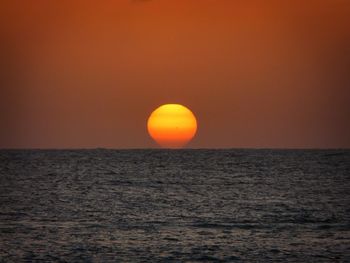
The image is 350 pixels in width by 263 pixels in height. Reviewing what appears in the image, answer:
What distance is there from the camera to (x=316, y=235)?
117 feet

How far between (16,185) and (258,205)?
2912 cm

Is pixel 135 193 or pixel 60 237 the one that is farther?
pixel 135 193

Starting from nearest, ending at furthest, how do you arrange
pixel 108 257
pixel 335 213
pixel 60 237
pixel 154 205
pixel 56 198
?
pixel 108 257 → pixel 60 237 → pixel 335 213 → pixel 154 205 → pixel 56 198

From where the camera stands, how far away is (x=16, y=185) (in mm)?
74375

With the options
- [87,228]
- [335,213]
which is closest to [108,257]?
[87,228]

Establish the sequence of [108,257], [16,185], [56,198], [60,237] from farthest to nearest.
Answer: [16,185], [56,198], [60,237], [108,257]

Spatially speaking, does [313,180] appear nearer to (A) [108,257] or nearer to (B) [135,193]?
(B) [135,193]

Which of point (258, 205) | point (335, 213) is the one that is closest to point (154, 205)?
point (258, 205)

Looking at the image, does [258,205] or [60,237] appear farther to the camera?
[258,205]

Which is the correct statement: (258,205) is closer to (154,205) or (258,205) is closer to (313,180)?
(154,205)

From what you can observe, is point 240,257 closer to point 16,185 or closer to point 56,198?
point 56,198

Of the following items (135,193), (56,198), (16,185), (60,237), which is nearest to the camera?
(60,237)

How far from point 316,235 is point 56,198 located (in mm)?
25473

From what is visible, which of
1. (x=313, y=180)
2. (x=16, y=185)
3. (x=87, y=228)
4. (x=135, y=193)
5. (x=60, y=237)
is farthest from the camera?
(x=313, y=180)
